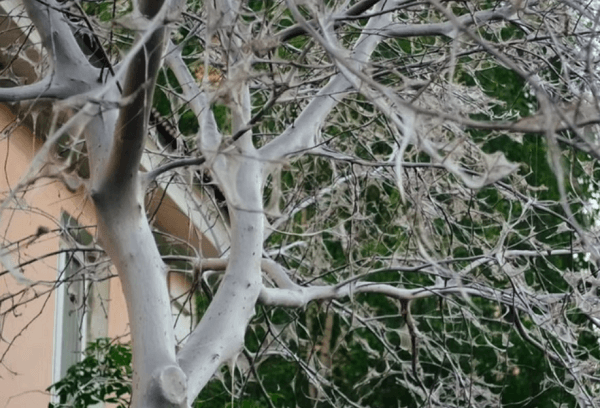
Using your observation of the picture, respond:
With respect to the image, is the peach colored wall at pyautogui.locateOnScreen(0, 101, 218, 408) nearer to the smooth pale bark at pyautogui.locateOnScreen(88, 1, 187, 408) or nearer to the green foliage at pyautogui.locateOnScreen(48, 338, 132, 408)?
the green foliage at pyautogui.locateOnScreen(48, 338, 132, 408)

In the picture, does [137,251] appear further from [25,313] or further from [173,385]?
[25,313]

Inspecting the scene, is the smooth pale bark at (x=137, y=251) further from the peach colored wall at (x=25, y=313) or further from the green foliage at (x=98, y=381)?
the peach colored wall at (x=25, y=313)

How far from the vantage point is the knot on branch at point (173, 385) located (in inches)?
193

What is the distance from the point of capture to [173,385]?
16.1 ft

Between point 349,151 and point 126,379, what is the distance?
8.13ft

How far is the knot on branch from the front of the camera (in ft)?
16.0

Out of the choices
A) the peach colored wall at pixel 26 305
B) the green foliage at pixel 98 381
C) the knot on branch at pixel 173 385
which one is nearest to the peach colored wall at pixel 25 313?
the peach colored wall at pixel 26 305

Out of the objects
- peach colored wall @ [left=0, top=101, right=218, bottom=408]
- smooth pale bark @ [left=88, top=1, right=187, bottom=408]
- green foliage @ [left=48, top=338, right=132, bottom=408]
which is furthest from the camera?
peach colored wall @ [left=0, top=101, right=218, bottom=408]

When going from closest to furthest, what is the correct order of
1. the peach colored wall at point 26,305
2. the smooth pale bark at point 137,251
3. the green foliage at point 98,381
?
the smooth pale bark at point 137,251 < the green foliage at point 98,381 < the peach colored wall at point 26,305

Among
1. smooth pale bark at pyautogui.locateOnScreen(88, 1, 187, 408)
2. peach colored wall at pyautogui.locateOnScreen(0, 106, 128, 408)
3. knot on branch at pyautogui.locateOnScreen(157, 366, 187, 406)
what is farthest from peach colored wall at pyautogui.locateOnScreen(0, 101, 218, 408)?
knot on branch at pyautogui.locateOnScreen(157, 366, 187, 406)

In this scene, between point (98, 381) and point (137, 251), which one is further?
point (98, 381)

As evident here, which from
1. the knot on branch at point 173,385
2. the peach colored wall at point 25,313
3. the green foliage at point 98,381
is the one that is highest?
the peach colored wall at point 25,313

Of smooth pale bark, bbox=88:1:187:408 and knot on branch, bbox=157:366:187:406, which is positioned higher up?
smooth pale bark, bbox=88:1:187:408

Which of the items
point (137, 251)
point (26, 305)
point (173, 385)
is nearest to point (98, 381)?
point (26, 305)
